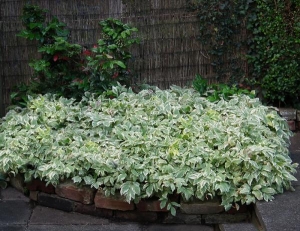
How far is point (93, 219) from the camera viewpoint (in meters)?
4.57

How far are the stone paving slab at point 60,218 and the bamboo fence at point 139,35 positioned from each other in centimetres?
184

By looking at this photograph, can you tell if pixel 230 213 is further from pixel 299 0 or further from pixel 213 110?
pixel 299 0

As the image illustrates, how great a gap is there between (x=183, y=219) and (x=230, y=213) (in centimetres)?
36

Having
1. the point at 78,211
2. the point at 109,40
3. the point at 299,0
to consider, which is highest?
the point at 299,0

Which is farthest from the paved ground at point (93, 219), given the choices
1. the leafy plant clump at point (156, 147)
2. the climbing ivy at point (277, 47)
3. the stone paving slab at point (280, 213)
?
the climbing ivy at point (277, 47)

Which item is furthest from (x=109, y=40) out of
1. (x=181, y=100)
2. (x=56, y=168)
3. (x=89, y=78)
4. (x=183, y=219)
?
(x=183, y=219)

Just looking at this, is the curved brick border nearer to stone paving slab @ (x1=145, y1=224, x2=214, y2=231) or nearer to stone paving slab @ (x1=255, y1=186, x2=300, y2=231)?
stone paving slab @ (x1=145, y1=224, x2=214, y2=231)

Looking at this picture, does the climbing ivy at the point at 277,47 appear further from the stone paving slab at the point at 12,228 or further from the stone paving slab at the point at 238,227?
the stone paving slab at the point at 12,228

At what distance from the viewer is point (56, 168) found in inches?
177

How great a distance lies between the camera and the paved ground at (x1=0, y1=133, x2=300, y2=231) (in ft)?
13.3

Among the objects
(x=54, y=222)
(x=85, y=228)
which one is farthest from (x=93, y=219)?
(x=54, y=222)

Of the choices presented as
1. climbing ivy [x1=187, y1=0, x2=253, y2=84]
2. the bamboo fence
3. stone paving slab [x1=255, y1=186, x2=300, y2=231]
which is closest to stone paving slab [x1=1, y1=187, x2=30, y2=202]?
the bamboo fence

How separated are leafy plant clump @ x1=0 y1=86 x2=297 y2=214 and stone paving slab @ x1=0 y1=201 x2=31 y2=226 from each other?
0.27 metres

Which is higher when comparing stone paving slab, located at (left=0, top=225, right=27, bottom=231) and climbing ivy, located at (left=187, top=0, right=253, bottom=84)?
climbing ivy, located at (left=187, top=0, right=253, bottom=84)
